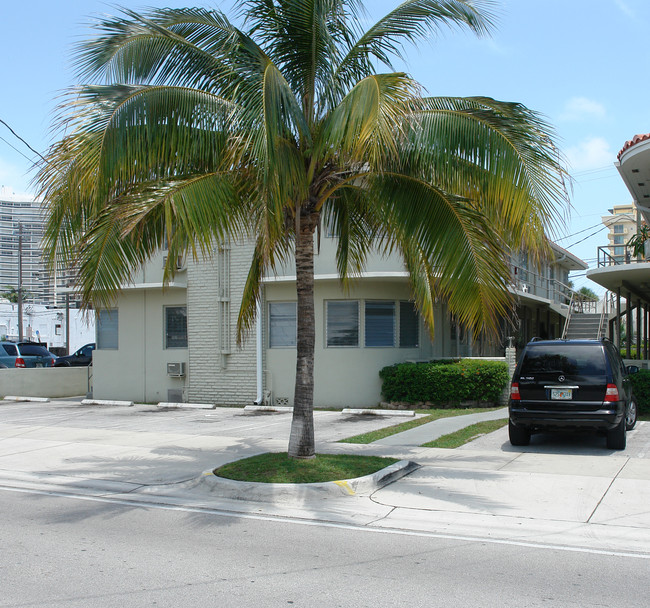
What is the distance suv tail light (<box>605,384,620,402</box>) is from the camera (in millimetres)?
10945

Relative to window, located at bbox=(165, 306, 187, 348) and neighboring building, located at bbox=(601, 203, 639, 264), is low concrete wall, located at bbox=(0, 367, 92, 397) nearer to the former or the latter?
window, located at bbox=(165, 306, 187, 348)

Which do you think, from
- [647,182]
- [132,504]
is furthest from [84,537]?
[647,182]

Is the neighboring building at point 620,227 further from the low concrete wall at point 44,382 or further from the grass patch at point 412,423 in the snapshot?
the low concrete wall at point 44,382

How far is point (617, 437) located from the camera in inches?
447

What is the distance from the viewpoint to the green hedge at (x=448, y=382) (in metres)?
17.4

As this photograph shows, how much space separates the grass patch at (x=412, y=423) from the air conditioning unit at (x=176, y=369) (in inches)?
288

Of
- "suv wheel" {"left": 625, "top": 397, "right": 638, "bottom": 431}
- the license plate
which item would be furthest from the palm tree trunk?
"suv wheel" {"left": 625, "top": 397, "right": 638, "bottom": 431}

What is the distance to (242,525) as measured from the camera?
7.57 m

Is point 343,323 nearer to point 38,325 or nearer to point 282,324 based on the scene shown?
point 282,324

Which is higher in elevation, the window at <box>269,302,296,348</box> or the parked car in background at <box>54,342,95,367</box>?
→ the window at <box>269,302,296,348</box>

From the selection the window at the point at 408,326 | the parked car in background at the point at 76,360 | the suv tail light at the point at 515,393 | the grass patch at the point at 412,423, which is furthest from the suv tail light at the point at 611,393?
the parked car in background at the point at 76,360

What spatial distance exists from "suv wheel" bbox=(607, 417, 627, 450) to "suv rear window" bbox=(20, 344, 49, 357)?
89.5ft

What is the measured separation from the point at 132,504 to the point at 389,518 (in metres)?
3.30

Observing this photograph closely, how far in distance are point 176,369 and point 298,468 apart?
11.7m
